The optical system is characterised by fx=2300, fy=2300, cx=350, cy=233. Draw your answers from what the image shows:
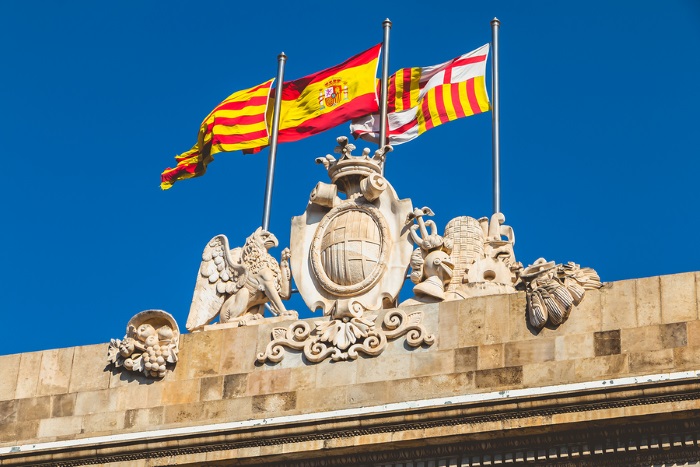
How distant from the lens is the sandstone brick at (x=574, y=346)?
103ft

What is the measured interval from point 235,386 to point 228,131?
717 cm

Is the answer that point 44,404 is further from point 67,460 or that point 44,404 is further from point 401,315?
point 401,315

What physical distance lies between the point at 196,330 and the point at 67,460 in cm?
282

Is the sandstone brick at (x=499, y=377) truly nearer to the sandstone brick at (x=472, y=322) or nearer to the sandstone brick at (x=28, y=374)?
the sandstone brick at (x=472, y=322)

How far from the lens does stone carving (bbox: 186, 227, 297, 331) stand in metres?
34.2

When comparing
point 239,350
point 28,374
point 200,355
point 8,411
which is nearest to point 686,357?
point 239,350

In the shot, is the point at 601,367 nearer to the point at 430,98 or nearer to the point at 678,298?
the point at 678,298

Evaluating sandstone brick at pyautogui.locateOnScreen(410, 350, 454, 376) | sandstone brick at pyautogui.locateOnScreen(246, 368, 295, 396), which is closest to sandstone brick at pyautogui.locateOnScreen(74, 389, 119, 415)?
sandstone brick at pyautogui.locateOnScreen(246, 368, 295, 396)

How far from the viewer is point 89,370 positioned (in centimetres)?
3462

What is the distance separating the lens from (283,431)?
31.8 metres

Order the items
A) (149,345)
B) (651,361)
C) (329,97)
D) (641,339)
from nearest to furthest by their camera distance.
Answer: (651,361)
(641,339)
(149,345)
(329,97)

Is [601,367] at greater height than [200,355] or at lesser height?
lesser

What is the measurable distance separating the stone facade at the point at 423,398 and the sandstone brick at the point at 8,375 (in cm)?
3

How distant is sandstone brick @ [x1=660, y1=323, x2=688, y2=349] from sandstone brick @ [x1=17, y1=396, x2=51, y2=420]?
950cm
